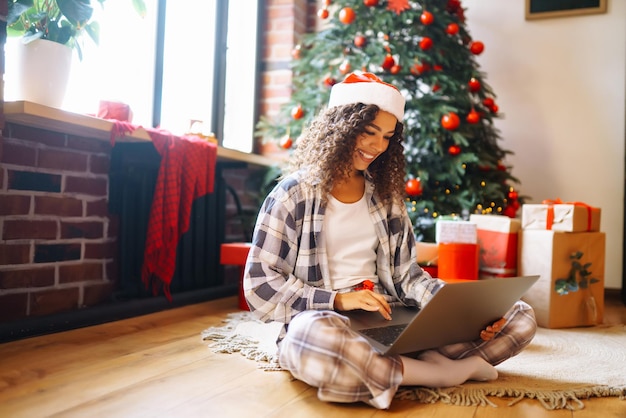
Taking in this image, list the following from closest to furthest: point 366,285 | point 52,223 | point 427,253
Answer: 1. point 366,285
2. point 52,223
3. point 427,253

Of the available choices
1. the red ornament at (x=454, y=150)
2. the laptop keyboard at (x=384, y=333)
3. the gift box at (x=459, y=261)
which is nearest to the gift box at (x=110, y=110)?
the laptop keyboard at (x=384, y=333)

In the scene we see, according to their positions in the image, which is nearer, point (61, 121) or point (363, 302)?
point (363, 302)

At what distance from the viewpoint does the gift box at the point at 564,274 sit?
2.31m

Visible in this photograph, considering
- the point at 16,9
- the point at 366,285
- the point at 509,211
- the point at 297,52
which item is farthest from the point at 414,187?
the point at 16,9

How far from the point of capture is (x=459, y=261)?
2.34 meters

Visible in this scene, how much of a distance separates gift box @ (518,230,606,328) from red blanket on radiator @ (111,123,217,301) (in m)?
→ 1.42

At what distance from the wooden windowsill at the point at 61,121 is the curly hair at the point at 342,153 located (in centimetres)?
74

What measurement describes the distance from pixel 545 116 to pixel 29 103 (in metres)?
2.82

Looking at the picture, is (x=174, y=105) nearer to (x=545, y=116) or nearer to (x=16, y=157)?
(x=16, y=157)

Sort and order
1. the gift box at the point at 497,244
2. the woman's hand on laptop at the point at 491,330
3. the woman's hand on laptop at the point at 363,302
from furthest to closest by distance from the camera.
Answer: the gift box at the point at 497,244
the woman's hand on laptop at the point at 491,330
the woman's hand on laptop at the point at 363,302

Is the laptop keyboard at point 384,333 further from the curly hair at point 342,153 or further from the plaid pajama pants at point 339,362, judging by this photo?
A: the curly hair at point 342,153

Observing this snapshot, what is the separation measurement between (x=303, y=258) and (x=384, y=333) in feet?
0.96

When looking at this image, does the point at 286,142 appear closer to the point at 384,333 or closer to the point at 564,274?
the point at 564,274

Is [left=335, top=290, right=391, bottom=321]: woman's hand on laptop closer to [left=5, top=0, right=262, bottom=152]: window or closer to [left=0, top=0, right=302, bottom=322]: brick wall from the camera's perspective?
[left=0, top=0, right=302, bottom=322]: brick wall
